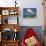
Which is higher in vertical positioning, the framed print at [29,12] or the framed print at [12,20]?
the framed print at [29,12]

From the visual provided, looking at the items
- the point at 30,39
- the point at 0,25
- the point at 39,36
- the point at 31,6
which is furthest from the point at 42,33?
the point at 0,25

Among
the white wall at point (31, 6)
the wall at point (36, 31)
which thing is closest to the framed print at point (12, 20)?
the white wall at point (31, 6)

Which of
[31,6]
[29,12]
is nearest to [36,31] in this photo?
[29,12]

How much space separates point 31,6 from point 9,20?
0.84 m

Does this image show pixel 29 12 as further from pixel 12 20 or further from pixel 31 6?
pixel 12 20

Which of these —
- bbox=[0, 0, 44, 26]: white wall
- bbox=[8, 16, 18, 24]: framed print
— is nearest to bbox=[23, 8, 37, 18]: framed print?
bbox=[0, 0, 44, 26]: white wall

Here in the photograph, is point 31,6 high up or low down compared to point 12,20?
Answer: up

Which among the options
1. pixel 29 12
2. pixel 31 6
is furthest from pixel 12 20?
pixel 31 6

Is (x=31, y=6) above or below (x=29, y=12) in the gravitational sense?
above

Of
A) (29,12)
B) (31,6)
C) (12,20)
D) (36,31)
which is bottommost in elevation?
(36,31)

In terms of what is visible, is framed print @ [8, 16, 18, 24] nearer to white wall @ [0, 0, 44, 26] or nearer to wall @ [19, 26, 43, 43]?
white wall @ [0, 0, 44, 26]

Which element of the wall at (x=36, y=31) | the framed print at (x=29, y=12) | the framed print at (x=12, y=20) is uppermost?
the framed print at (x=29, y=12)

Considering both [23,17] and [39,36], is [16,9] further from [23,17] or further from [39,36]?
[39,36]

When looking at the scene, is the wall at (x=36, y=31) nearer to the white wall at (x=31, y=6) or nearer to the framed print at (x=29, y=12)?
the white wall at (x=31, y=6)
